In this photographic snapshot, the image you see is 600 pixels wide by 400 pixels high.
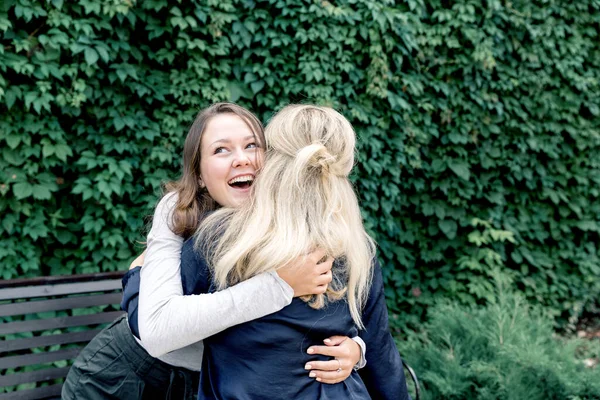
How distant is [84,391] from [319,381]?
998 mm

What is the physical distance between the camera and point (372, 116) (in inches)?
167

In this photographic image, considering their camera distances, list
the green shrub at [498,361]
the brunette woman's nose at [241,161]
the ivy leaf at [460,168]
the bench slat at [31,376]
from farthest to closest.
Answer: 1. the ivy leaf at [460,168]
2. the green shrub at [498,361]
3. the bench slat at [31,376]
4. the brunette woman's nose at [241,161]

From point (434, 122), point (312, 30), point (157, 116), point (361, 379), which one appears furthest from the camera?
point (434, 122)

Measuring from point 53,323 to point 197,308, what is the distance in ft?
4.39

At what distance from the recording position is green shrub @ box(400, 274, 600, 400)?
9.78 ft

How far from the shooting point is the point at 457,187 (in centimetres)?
486

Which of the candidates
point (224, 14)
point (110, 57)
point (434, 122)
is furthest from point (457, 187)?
point (110, 57)

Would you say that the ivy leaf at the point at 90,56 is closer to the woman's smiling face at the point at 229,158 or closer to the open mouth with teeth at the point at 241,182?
the woman's smiling face at the point at 229,158

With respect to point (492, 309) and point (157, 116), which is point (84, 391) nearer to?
point (157, 116)

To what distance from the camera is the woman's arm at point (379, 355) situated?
202 cm

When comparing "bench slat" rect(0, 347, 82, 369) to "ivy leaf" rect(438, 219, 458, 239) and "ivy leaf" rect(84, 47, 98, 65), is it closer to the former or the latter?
"ivy leaf" rect(84, 47, 98, 65)

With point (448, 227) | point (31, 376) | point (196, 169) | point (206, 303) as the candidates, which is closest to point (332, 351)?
point (206, 303)

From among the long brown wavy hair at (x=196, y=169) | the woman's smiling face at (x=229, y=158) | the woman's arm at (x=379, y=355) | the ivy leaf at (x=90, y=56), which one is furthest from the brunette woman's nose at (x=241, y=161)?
the ivy leaf at (x=90, y=56)

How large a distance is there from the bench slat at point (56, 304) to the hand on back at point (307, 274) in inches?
57.1
